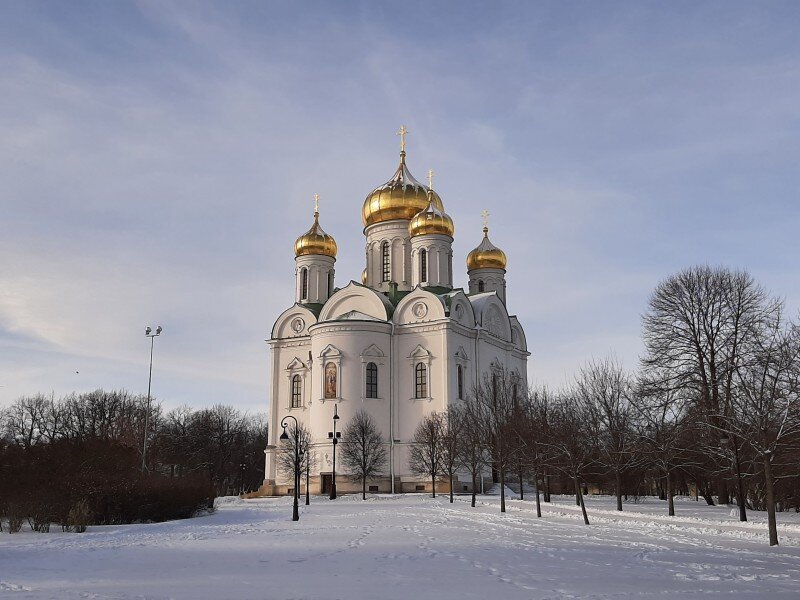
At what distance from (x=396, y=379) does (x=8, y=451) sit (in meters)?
28.4

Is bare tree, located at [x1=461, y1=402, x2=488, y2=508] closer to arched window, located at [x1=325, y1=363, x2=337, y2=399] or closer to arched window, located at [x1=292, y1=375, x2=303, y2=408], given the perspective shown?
arched window, located at [x1=325, y1=363, x2=337, y2=399]

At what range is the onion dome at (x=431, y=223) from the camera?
5175 cm

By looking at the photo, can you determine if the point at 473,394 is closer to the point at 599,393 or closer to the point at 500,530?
the point at 599,393

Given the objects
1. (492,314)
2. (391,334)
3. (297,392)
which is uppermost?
(492,314)

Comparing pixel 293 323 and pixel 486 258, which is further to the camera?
pixel 486 258

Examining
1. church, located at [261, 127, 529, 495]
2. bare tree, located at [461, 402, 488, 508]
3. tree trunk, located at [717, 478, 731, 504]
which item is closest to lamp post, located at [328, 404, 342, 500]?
church, located at [261, 127, 529, 495]

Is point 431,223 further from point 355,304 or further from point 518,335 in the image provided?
point 518,335

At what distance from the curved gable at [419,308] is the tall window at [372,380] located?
313 cm

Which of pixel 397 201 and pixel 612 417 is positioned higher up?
pixel 397 201

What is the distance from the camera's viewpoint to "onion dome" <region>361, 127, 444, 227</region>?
54781 millimetres

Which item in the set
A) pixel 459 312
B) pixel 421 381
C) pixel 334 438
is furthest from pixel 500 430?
pixel 459 312

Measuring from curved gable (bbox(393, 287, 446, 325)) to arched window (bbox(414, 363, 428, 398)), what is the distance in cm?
279

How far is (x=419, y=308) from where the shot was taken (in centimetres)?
4988

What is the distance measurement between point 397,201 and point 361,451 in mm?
17490
